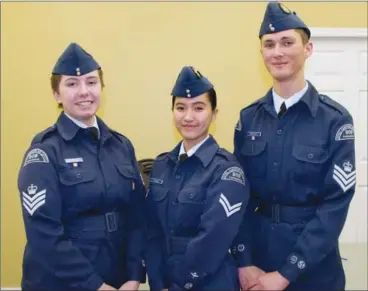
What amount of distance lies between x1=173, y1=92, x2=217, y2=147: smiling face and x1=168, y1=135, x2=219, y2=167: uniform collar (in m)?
0.04

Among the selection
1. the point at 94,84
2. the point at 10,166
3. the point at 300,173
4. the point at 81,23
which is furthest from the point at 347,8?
the point at 10,166

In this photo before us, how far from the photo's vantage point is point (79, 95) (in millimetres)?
1808

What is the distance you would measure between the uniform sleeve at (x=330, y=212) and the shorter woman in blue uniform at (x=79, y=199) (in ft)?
2.01

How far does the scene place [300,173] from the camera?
5.98ft

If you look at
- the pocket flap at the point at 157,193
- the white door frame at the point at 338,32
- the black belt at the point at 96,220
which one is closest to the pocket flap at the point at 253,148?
the pocket flap at the point at 157,193

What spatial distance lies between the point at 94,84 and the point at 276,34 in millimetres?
722

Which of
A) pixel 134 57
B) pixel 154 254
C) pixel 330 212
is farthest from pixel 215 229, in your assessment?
pixel 134 57

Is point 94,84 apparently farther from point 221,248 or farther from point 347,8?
point 347,8

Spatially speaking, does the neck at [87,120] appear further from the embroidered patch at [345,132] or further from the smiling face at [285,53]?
the embroidered patch at [345,132]

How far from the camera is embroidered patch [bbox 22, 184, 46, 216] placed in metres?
1.68

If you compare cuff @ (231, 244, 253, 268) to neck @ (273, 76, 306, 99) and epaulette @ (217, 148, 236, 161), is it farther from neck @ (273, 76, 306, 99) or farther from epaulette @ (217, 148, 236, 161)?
neck @ (273, 76, 306, 99)

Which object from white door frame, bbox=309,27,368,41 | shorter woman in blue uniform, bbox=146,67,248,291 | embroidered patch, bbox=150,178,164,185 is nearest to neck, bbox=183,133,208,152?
shorter woman in blue uniform, bbox=146,67,248,291

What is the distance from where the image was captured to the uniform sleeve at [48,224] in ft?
5.51

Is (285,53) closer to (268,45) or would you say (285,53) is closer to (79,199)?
(268,45)
